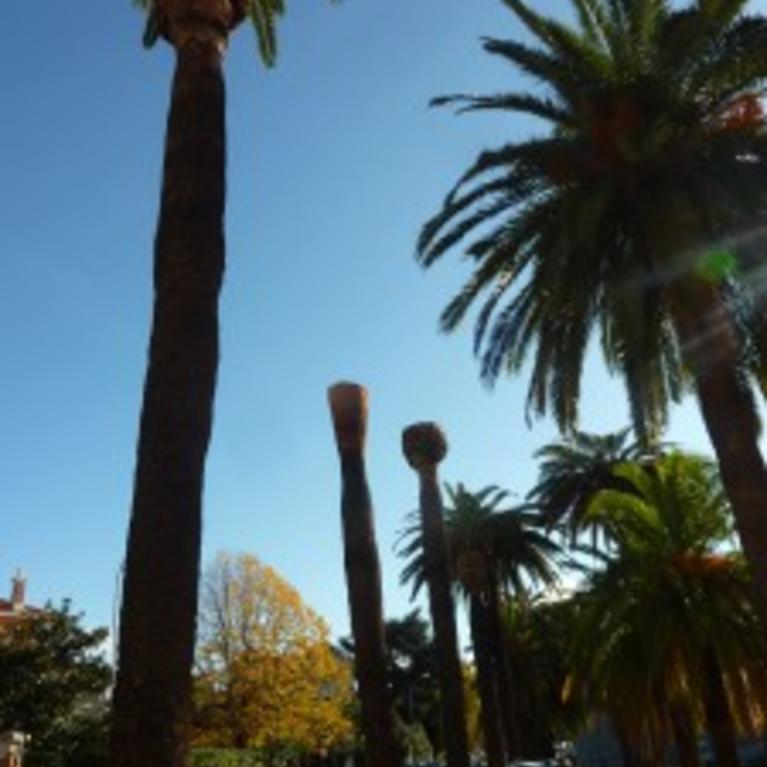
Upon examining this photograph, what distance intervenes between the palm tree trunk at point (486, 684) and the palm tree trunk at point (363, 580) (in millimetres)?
12406

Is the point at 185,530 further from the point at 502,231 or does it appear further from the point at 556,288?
the point at 502,231

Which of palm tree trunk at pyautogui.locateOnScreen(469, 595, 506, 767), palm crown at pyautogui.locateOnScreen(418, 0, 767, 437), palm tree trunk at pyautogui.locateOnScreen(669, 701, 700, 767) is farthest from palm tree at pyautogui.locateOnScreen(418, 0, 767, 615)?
palm tree trunk at pyautogui.locateOnScreen(469, 595, 506, 767)

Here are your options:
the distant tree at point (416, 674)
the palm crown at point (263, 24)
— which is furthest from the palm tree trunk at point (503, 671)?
the distant tree at point (416, 674)

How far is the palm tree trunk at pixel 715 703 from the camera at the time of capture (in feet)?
76.7

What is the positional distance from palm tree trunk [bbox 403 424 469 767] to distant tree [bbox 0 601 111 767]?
15.0 metres

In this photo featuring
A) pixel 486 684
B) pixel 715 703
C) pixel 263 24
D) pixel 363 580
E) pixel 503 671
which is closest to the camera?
pixel 263 24

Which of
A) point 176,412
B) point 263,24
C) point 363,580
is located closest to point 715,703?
point 363,580

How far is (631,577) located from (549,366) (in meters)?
7.53

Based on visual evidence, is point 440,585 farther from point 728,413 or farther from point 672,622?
point 728,413

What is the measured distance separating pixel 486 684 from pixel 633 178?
20862 millimetres

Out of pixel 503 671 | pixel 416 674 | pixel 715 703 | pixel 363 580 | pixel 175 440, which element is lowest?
pixel 175 440

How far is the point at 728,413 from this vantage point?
17.1 metres

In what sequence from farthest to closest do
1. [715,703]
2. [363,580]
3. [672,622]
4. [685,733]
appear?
[685,733], [672,622], [715,703], [363,580]

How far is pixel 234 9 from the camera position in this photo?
12.5 m
